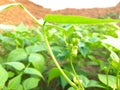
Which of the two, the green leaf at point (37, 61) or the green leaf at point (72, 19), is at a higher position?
the green leaf at point (72, 19)

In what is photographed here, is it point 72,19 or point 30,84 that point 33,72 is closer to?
point 30,84

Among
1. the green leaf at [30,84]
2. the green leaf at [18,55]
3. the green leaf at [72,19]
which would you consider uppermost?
the green leaf at [72,19]

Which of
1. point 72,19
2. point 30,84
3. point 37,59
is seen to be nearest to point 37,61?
point 37,59

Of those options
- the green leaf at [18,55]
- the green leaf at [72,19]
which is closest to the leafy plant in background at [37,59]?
the green leaf at [18,55]

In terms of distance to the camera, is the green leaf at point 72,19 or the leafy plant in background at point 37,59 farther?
the leafy plant in background at point 37,59

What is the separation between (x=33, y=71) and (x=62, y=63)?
9.5 inches

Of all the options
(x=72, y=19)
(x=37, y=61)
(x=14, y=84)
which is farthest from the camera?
(x=37, y=61)

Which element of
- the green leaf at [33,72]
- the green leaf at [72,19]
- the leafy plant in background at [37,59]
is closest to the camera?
the green leaf at [72,19]

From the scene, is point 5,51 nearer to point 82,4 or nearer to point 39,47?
point 39,47

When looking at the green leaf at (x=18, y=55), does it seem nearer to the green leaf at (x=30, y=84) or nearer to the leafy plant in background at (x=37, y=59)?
the leafy plant in background at (x=37, y=59)

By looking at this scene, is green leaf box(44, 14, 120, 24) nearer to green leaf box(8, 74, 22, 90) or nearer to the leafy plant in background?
the leafy plant in background

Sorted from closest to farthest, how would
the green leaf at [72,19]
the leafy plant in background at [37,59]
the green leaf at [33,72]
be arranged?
the green leaf at [72,19] → the leafy plant in background at [37,59] → the green leaf at [33,72]

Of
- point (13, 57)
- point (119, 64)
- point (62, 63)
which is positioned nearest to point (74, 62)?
point (62, 63)

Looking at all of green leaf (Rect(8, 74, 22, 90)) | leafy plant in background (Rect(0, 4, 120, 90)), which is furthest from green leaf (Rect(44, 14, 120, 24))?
green leaf (Rect(8, 74, 22, 90))
